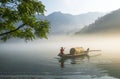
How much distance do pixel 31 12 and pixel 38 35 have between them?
170cm

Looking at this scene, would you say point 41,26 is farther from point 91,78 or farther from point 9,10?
point 91,78

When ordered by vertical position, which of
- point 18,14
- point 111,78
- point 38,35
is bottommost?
point 111,78

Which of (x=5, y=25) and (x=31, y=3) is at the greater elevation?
(x=31, y=3)

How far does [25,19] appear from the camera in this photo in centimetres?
1766

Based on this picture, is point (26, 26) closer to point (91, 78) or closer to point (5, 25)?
point (5, 25)

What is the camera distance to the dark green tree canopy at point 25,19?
56.6 ft

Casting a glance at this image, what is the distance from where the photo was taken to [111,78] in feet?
131

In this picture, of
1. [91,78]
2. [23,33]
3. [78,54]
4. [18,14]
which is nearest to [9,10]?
[18,14]

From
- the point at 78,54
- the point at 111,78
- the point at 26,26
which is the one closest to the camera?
the point at 26,26

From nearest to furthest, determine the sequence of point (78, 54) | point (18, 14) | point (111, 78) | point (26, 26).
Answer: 1. point (18, 14)
2. point (26, 26)
3. point (111, 78)
4. point (78, 54)

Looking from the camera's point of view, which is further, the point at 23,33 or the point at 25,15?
the point at 23,33

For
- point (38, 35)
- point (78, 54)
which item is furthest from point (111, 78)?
point (78, 54)

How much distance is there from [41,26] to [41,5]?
133 centimetres

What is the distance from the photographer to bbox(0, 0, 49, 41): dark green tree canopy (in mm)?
17266
